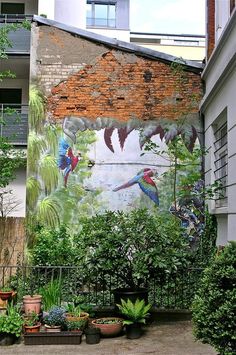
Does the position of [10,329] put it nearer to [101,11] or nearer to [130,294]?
[130,294]

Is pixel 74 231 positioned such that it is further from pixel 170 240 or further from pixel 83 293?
pixel 170 240

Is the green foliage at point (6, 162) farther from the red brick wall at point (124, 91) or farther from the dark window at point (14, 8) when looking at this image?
the dark window at point (14, 8)

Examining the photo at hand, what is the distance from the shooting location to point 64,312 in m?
8.40

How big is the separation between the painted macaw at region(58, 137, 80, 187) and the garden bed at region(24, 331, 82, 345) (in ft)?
16.3

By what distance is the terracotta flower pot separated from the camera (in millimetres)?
8961

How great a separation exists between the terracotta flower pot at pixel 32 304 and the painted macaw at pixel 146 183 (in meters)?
4.07

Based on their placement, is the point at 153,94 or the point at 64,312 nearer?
the point at 64,312

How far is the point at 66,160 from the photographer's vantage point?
12.3m

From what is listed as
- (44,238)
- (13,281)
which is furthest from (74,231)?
(13,281)

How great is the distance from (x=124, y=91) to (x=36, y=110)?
7.81 feet

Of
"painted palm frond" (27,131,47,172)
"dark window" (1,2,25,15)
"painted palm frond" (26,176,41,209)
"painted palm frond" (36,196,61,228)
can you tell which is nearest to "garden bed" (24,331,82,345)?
"painted palm frond" (36,196,61,228)

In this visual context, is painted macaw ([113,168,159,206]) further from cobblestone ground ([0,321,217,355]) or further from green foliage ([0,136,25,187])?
cobblestone ground ([0,321,217,355])

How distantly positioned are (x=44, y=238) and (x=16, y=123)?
203 inches

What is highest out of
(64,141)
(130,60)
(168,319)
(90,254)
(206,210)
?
(130,60)
